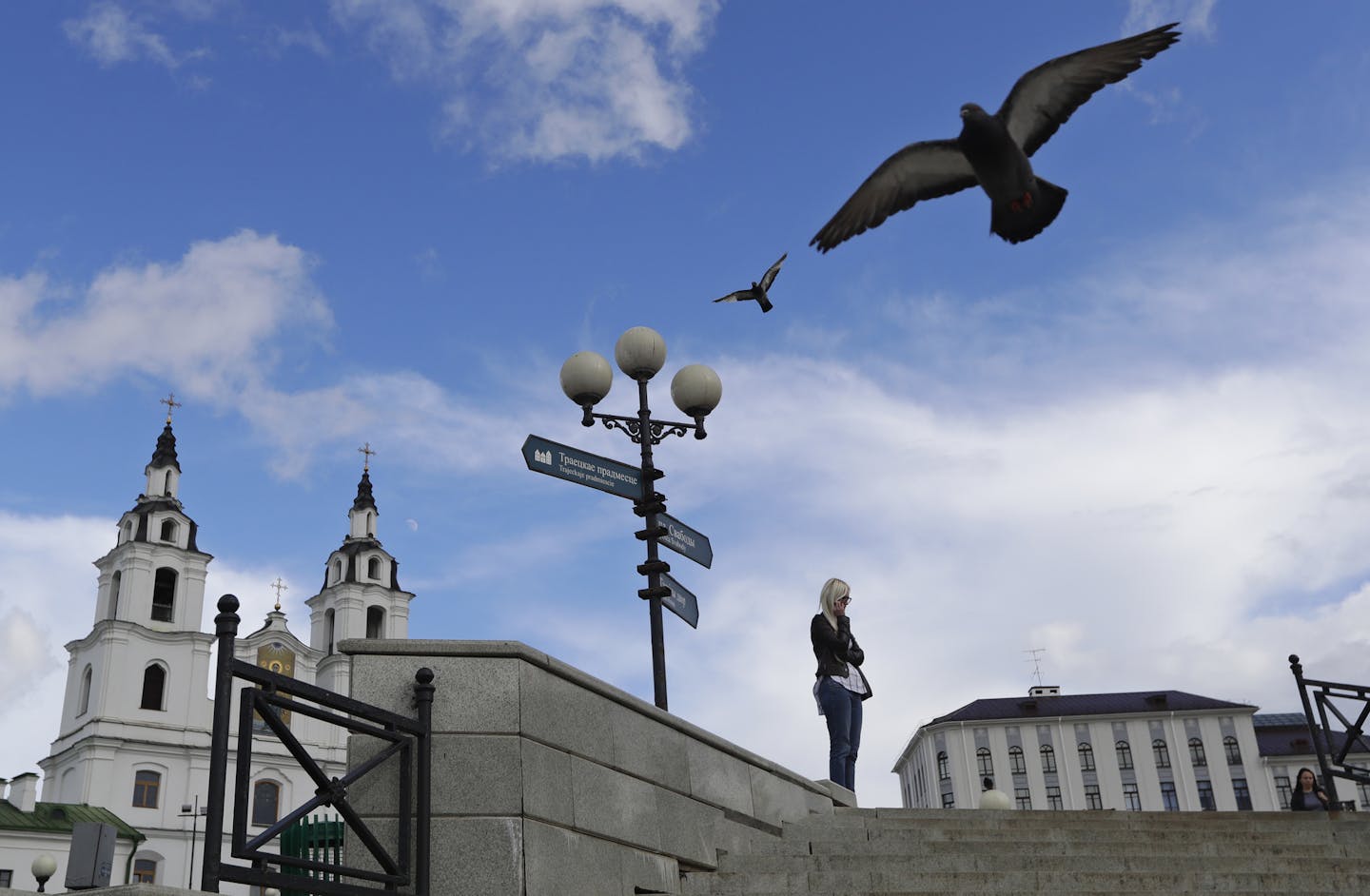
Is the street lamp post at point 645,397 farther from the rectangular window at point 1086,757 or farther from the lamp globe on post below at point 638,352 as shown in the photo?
the rectangular window at point 1086,757

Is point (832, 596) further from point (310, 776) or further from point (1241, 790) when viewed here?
point (1241, 790)

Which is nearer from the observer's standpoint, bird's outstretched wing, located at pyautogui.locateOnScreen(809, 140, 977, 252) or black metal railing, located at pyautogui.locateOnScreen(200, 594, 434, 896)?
black metal railing, located at pyautogui.locateOnScreen(200, 594, 434, 896)

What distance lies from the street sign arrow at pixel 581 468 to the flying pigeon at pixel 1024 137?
4.00 metres

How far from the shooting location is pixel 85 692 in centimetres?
6750

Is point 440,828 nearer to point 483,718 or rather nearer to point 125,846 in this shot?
point 483,718

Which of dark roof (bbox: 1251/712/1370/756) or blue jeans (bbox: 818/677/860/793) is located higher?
dark roof (bbox: 1251/712/1370/756)

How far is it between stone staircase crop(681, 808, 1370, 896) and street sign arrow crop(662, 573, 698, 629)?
194 cm

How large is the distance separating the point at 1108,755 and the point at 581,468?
85520mm

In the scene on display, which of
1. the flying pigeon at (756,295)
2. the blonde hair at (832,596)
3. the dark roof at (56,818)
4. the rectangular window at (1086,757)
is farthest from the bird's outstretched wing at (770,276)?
the rectangular window at (1086,757)

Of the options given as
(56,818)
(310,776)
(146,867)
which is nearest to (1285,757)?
(146,867)

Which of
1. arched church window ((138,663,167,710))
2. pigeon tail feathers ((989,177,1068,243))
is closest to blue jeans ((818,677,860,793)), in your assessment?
pigeon tail feathers ((989,177,1068,243))

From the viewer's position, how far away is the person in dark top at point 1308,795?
1194 centimetres

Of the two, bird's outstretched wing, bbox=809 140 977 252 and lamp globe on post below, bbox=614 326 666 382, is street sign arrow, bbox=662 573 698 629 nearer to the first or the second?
lamp globe on post below, bbox=614 326 666 382

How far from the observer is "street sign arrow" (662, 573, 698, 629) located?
10430 millimetres
